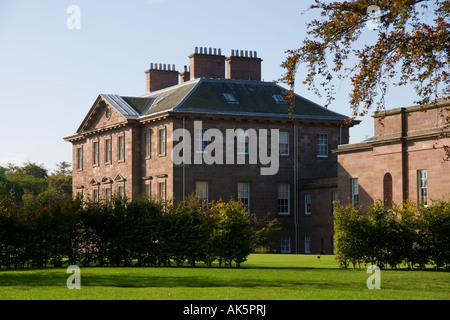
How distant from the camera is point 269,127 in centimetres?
5719

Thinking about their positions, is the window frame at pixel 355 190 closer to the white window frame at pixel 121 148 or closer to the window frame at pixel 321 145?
the window frame at pixel 321 145

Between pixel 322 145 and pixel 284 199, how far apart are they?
4.84m

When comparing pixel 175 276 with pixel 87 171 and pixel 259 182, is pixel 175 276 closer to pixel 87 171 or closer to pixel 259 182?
pixel 259 182

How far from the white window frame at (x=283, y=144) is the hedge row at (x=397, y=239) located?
82.9 ft

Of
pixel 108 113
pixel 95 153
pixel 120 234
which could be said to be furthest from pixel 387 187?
pixel 95 153

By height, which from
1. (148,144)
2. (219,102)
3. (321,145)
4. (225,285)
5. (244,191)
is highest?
(219,102)

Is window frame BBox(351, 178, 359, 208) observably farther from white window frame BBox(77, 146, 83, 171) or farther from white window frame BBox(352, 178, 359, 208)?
white window frame BBox(77, 146, 83, 171)

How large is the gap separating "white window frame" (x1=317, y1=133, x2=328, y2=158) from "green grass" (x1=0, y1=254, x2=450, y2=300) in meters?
28.8

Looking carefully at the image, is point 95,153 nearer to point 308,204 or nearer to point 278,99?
point 278,99

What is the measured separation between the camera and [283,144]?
2266 inches

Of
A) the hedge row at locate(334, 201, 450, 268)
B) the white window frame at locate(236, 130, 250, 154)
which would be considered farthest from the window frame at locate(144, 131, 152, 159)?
the hedge row at locate(334, 201, 450, 268)

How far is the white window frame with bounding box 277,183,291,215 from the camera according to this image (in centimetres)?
5750
